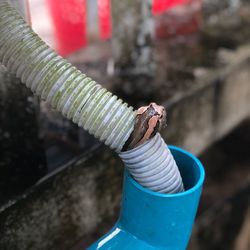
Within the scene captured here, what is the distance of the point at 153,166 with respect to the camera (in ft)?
5.21

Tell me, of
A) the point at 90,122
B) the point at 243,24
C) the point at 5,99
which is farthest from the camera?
the point at 243,24

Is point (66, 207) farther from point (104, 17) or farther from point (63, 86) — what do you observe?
point (104, 17)

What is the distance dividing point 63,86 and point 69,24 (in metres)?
2.32

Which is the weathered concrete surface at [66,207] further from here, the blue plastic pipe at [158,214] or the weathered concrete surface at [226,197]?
the weathered concrete surface at [226,197]

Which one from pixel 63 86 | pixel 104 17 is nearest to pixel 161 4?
pixel 104 17

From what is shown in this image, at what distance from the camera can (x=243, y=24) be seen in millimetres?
4488

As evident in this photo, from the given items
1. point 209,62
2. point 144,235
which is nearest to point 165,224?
point 144,235

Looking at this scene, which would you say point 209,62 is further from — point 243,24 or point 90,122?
point 90,122

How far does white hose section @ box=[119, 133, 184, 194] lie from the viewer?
157 centimetres

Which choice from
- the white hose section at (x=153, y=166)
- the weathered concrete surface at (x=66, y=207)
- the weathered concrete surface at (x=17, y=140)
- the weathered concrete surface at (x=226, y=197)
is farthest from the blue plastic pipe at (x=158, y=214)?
the weathered concrete surface at (x=226, y=197)

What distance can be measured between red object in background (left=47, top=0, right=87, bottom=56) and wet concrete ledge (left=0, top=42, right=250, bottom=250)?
1.08 metres

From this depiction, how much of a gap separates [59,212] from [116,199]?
1.74 feet

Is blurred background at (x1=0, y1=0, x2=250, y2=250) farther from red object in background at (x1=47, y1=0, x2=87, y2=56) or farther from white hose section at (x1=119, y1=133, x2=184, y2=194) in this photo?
white hose section at (x1=119, y1=133, x2=184, y2=194)

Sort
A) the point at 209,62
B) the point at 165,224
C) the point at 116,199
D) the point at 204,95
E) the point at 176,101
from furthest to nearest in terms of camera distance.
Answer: the point at 209,62 → the point at 204,95 → the point at 176,101 → the point at 116,199 → the point at 165,224
